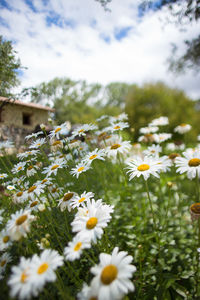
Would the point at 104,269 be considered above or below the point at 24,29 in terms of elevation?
below

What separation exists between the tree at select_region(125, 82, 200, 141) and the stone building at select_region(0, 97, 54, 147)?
8197 mm

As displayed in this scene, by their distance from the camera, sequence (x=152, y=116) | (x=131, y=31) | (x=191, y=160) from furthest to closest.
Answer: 1. (x=152, y=116)
2. (x=131, y=31)
3. (x=191, y=160)

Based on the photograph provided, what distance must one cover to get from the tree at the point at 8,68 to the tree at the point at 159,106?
8534 millimetres

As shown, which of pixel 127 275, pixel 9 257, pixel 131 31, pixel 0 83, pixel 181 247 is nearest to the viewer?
pixel 127 275

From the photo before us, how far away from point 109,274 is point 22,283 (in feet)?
1.25

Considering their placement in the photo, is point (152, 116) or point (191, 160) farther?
point (152, 116)

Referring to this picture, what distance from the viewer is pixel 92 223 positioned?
1.05 m

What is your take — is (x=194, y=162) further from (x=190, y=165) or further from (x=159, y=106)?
(x=159, y=106)

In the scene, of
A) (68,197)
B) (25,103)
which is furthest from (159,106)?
(68,197)

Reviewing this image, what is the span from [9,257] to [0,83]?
6.10ft

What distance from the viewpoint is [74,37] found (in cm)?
267

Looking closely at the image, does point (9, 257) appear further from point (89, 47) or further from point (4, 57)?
point (89, 47)

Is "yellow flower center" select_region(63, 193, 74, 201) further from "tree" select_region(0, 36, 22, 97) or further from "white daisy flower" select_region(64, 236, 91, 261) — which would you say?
"tree" select_region(0, 36, 22, 97)

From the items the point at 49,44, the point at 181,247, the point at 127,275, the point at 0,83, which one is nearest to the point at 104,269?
the point at 127,275
